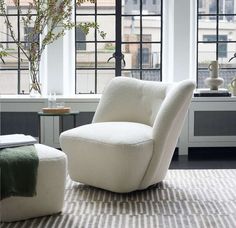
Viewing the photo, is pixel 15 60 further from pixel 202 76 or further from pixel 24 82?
pixel 202 76

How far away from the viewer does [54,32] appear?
20.3 ft

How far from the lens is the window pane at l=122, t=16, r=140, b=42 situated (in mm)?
6547

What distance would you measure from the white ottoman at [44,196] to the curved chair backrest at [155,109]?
824 mm

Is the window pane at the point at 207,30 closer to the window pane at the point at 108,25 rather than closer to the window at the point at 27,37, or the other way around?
the window pane at the point at 108,25

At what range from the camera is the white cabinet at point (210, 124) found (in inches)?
235

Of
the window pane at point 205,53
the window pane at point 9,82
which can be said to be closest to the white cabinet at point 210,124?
the window pane at point 205,53

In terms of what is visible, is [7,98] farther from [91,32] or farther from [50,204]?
[50,204]

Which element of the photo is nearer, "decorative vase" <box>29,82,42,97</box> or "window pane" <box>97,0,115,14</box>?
"decorative vase" <box>29,82,42,97</box>

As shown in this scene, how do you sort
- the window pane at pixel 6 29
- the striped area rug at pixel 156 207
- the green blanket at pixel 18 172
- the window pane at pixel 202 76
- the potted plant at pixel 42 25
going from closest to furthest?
the green blanket at pixel 18 172 → the striped area rug at pixel 156 207 → the potted plant at pixel 42 25 → the window pane at pixel 6 29 → the window pane at pixel 202 76

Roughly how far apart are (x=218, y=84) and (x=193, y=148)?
79 centimetres

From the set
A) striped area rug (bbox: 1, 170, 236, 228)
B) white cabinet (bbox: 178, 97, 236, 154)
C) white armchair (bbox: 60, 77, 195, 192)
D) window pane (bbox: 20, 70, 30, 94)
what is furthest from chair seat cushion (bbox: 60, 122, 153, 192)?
window pane (bbox: 20, 70, 30, 94)

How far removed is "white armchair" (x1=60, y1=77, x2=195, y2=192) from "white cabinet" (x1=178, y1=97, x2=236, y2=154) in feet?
Result: 5.08

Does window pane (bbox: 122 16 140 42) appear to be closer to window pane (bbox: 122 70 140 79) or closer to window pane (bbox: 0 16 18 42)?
window pane (bbox: 122 70 140 79)

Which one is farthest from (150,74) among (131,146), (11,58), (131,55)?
(131,146)
